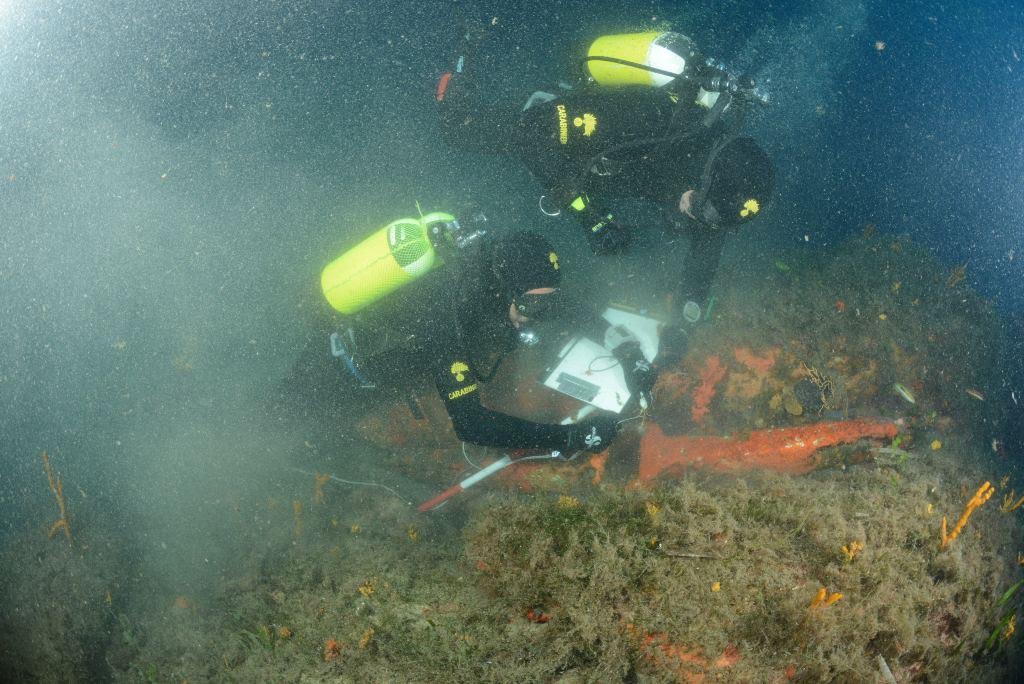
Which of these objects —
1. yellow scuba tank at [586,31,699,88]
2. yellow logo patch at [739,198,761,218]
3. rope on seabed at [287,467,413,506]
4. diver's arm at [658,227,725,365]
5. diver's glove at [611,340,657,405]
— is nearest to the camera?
yellow logo patch at [739,198,761,218]

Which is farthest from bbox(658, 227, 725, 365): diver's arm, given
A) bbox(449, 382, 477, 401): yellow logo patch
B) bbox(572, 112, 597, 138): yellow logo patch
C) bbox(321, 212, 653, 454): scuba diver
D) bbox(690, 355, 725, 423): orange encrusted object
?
bbox(449, 382, 477, 401): yellow logo patch

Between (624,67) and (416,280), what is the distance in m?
2.81

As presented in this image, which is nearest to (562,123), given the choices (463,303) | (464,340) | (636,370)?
(463,303)

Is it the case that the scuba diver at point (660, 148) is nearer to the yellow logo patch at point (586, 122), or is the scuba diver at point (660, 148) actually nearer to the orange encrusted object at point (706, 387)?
the yellow logo patch at point (586, 122)

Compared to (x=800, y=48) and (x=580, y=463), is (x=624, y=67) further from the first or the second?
(x=800, y=48)

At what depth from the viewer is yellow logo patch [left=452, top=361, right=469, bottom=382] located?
154 inches

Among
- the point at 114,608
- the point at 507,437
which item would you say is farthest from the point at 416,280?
the point at 114,608

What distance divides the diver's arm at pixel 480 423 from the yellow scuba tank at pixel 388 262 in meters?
0.83

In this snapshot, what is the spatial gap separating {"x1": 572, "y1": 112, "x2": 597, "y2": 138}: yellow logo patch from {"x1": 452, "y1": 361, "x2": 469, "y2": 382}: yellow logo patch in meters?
2.38

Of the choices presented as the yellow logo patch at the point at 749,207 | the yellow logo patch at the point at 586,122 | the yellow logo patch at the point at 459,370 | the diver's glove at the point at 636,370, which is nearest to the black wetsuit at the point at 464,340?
the yellow logo patch at the point at 459,370

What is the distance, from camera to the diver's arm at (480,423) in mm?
3863

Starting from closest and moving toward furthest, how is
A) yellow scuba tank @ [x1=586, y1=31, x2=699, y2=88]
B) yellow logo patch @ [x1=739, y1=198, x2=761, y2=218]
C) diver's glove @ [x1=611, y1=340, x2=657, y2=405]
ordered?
yellow logo patch @ [x1=739, y1=198, x2=761, y2=218], diver's glove @ [x1=611, y1=340, x2=657, y2=405], yellow scuba tank @ [x1=586, y1=31, x2=699, y2=88]

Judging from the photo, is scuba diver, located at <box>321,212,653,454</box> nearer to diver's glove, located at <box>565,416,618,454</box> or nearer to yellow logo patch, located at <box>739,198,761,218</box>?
diver's glove, located at <box>565,416,618,454</box>

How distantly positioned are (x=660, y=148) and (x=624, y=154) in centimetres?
31
